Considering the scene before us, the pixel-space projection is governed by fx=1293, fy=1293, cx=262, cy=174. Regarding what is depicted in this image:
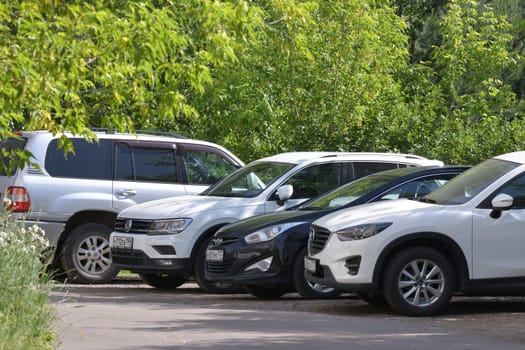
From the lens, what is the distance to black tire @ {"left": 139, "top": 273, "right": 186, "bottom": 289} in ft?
58.2

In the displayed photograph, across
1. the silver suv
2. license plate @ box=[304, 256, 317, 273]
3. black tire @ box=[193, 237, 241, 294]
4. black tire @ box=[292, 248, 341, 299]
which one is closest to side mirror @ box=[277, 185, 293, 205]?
black tire @ box=[193, 237, 241, 294]

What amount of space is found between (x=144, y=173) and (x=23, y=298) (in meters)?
9.45

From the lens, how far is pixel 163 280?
1778cm

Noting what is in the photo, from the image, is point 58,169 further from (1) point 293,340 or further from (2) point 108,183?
(1) point 293,340

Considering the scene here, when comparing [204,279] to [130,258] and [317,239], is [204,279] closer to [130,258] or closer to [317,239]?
[130,258]

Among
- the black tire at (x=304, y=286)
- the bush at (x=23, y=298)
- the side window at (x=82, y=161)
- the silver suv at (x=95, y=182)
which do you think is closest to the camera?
the bush at (x=23, y=298)

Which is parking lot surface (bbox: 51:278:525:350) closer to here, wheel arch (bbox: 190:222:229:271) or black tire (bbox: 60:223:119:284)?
wheel arch (bbox: 190:222:229:271)

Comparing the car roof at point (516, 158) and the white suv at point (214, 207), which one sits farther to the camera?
the white suv at point (214, 207)

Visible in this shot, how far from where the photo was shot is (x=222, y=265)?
1548 centimetres

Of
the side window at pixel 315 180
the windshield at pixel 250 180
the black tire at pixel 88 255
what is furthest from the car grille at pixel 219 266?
the black tire at pixel 88 255

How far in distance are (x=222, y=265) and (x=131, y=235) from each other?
1.68m

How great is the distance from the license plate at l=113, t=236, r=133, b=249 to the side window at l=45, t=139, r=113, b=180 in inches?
50.7

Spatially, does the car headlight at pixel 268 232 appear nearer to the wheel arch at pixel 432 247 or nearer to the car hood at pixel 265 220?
the car hood at pixel 265 220

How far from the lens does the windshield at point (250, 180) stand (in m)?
17.0
